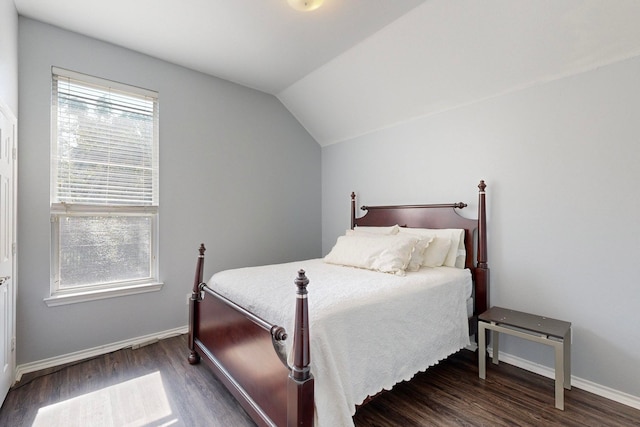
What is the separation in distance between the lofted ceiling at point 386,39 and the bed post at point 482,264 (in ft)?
3.15

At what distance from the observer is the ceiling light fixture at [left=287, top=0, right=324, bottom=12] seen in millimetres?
2164

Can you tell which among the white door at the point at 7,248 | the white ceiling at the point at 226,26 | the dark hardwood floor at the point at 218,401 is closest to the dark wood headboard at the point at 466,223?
the dark hardwood floor at the point at 218,401

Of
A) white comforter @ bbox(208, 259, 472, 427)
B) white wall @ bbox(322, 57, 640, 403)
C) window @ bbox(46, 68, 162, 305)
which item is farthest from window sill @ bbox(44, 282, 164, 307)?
white wall @ bbox(322, 57, 640, 403)

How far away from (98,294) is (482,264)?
336 cm

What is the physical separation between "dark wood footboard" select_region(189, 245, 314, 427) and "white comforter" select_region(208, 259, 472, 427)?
0.08 metres

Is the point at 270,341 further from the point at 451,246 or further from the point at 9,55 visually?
the point at 9,55

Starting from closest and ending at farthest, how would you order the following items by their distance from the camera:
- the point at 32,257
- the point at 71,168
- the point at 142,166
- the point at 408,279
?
the point at 408,279 → the point at 32,257 → the point at 71,168 → the point at 142,166

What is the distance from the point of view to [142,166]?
9.68 ft

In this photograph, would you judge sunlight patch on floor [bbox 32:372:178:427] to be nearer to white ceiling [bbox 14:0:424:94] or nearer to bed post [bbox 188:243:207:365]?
bed post [bbox 188:243:207:365]

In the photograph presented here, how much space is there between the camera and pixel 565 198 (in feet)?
7.37

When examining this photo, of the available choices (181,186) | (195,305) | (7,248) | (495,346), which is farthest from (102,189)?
(495,346)

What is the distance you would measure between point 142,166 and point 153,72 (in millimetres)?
938

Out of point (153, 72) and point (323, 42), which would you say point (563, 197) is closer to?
point (323, 42)

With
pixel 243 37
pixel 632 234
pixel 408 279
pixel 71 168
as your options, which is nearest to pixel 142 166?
pixel 71 168
